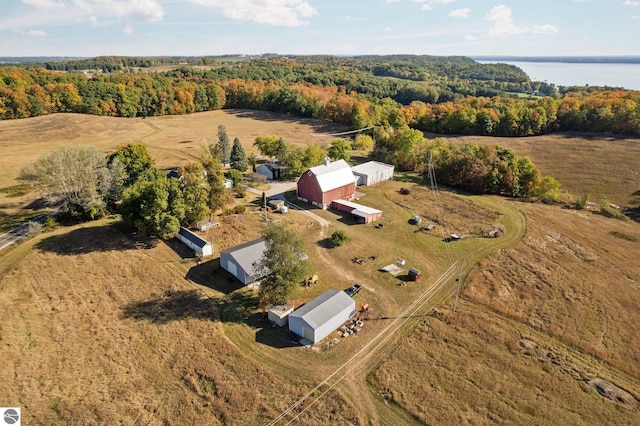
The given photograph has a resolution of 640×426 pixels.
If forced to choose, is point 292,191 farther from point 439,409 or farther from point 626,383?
point 626,383

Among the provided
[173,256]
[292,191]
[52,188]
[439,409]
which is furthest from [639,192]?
[52,188]

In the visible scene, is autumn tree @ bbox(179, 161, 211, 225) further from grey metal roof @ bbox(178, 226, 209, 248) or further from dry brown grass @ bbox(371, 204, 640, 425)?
dry brown grass @ bbox(371, 204, 640, 425)

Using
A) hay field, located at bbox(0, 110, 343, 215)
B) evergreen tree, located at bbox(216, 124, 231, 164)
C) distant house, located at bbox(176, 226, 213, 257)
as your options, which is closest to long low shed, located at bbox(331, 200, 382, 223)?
distant house, located at bbox(176, 226, 213, 257)

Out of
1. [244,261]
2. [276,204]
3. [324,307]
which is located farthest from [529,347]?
[276,204]

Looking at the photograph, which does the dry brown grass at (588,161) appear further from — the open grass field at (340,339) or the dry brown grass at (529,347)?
the dry brown grass at (529,347)

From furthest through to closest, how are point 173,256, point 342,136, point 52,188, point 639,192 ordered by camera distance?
point 342,136 < point 639,192 < point 52,188 < point 173,256

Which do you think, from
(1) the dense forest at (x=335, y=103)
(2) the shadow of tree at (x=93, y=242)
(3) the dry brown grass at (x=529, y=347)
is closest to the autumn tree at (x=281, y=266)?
(3) the dry brown grass at (x=529, y=347)
